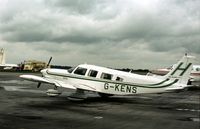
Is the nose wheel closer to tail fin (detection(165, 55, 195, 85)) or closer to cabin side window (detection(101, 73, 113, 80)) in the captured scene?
cabin side window (detection(101, 73, 113, 80))

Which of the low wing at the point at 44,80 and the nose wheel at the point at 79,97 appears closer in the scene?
the low wing at the point at 44,80

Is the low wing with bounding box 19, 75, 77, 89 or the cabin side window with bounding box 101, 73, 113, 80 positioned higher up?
the cabin side window with bounding box 101, 73, 113, 80

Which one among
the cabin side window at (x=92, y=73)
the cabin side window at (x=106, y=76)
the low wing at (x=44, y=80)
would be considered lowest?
the low wing at (x=44, y=80)

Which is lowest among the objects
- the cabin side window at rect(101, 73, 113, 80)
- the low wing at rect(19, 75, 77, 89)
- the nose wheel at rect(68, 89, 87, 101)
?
the nose wheel at rect(68, 89, 87, 101)

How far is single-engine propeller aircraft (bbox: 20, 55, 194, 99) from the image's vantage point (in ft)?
74.6

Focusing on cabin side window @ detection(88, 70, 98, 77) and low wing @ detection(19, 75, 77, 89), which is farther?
cabin side window @ detection(88, 70, 98, 77)

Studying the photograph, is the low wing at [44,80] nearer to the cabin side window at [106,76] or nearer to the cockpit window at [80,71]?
the cockpit window at [80,71]

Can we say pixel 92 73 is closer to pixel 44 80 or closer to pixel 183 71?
pixel 44 80

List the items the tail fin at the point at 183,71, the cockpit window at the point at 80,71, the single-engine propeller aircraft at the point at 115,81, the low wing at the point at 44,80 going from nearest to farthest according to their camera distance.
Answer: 1. the low wing at the point at 44,80
2. the single-engine propeller aircraft at the point at 115,81
3. the tail fin at the point at 183,71
4. the cockpit window at the point at 80,71

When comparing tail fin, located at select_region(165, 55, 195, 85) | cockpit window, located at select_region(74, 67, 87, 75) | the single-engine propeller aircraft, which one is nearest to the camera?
the single-engine propeller aircraft

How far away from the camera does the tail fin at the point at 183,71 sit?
2303 centimetres

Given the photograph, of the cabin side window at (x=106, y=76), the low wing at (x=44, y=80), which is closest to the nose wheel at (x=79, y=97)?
the low wing at (x=44, y=80)

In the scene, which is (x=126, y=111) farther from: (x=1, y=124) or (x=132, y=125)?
(x=1, y=124)

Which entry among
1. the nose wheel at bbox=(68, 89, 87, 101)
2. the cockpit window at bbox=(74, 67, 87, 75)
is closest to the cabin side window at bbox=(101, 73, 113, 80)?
the cockpit window at bbox=(74, 67, 87, 75)
